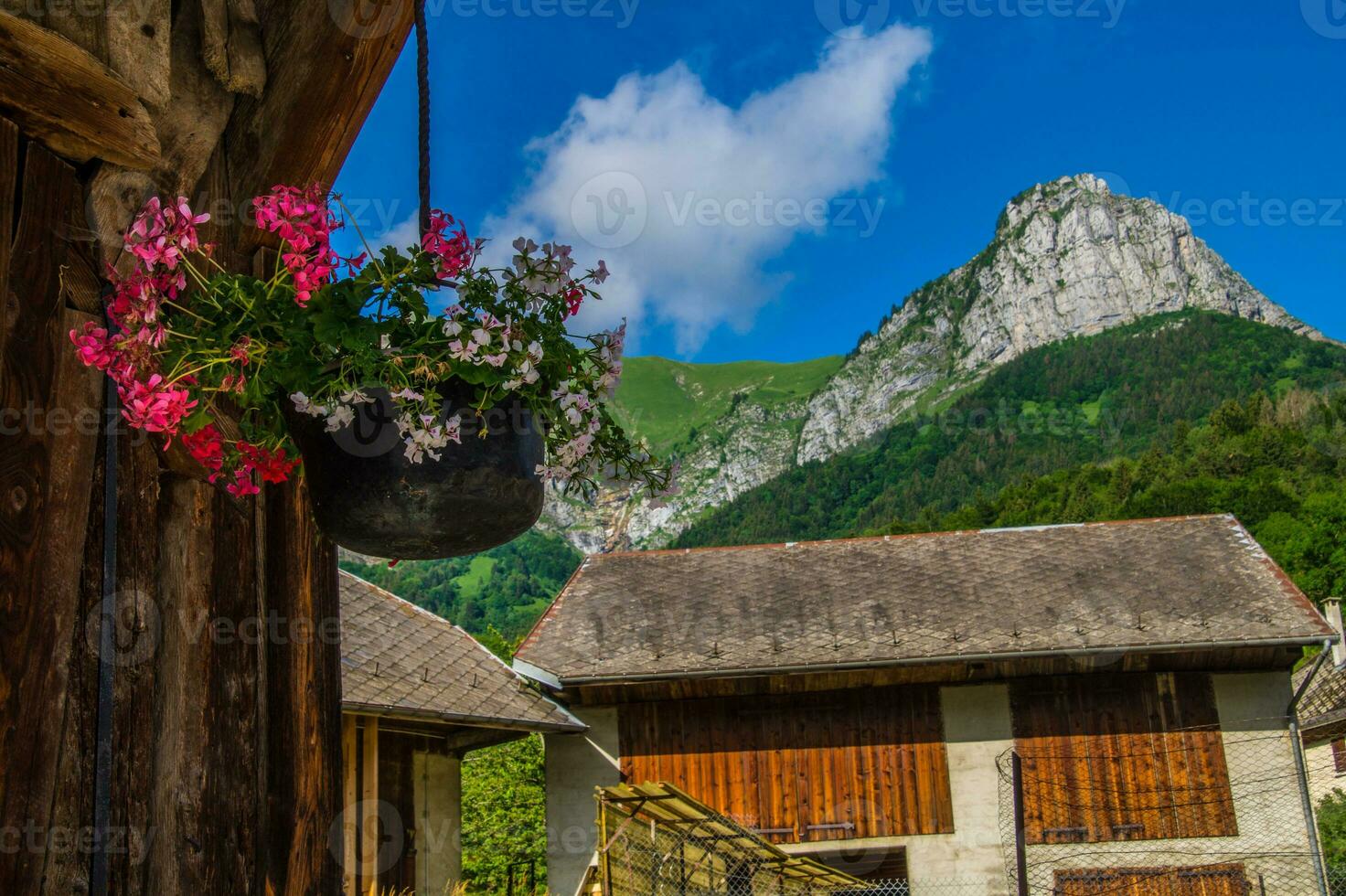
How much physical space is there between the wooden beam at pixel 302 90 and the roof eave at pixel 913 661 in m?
13.3

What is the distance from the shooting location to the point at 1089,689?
51.8 feet

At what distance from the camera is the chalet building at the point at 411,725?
10.5m

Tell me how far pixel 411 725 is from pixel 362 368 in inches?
406

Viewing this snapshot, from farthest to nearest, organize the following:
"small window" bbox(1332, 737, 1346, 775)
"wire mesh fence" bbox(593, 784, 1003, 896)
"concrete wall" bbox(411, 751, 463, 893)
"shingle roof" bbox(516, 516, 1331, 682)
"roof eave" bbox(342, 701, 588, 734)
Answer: "small window" bbox(1332, 737, 1346, 775), "shingle roof" bbox(516, 516, 1331, 682), "wire mesh fence" bbox(593, 784, 1003, 896), "concrete wall" bbox(411, 751, 463, 893), "roof eave" bbox(342, 701, 588, 734)

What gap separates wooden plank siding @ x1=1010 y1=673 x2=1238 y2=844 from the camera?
15281 mm

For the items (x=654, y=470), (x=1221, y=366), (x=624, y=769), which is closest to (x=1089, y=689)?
(x=624, y=769)

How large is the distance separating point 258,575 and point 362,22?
3.95 ft

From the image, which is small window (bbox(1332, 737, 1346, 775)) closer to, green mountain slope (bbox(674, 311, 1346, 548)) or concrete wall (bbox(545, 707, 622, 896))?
concrete wall (bbox(545, 707, 622, 896))

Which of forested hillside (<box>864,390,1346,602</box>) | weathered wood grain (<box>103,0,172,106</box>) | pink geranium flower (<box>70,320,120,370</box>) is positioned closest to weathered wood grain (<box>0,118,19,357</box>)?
pink geranium flower (<box>70,320,120,370</box>)

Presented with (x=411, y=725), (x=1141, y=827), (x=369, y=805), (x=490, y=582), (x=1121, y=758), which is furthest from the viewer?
(x=490, y=582)

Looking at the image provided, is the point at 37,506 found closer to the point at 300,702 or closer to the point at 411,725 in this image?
the point at 300,702

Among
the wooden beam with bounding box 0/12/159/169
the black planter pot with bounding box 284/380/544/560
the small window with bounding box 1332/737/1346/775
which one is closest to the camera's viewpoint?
the wooden beam with bounding box 0/12/159/169

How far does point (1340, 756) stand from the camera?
103 feet

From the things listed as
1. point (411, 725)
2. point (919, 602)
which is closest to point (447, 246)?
point (411, 725)
